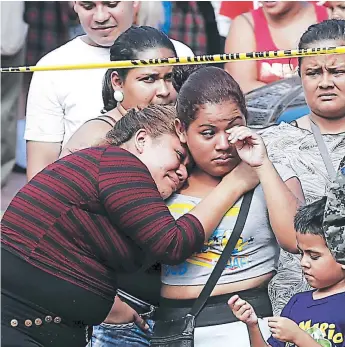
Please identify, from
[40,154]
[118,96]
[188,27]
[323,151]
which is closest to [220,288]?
[323,151]

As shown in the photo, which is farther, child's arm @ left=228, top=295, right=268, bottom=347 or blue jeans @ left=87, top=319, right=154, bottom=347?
blue jeans @ left=87, top=319, right=154, bottom=347

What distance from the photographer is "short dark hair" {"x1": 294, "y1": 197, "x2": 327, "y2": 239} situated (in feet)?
7.41

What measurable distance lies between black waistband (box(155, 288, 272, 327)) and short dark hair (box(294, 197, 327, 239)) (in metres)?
0.21

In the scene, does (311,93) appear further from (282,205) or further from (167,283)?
(167,283)

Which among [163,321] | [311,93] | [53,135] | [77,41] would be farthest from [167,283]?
[77,41]

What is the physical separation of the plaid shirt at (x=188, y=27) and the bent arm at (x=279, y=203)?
5.70 feet

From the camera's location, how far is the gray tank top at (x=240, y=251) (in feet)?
7.74

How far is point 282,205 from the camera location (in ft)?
7.55

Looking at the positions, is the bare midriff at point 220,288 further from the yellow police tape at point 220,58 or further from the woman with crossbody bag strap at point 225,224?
the yellow police tape at point 220,58

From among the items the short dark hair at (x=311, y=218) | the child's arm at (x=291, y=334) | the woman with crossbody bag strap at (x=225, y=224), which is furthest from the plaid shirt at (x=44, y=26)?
the child's arm at (x=291, y=334)

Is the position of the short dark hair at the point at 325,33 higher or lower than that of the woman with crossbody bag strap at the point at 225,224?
higher

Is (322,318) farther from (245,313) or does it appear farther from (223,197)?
(223,197)

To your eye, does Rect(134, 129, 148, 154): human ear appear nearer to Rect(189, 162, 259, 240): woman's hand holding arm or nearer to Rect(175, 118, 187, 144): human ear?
Rect(175, 118, 187, 144): human ear

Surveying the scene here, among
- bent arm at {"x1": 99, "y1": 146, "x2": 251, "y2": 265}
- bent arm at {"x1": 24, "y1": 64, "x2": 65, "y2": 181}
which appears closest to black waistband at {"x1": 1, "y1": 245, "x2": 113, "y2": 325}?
bent arm at {"x1": 99, "y1": 146, "x2": 251, "y2": 265}
